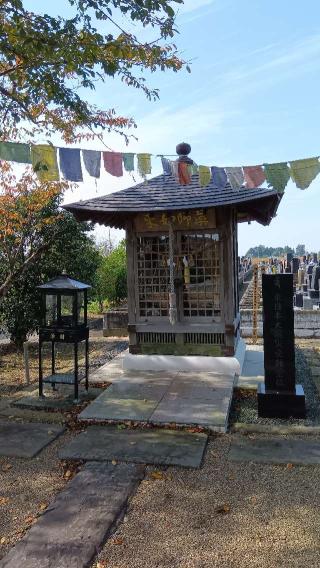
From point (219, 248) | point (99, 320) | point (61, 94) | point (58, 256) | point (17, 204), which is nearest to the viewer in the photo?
point (61, 94)

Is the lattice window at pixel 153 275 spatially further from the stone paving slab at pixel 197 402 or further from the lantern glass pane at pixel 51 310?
the lantern glass pane at pixel 51 310

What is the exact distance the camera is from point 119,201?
8.18m

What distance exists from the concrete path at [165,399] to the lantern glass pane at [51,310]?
1.41 metres

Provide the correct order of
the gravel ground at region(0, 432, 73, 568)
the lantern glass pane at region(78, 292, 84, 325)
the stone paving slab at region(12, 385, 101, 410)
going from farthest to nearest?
the lantern glass pane at region(78, 292, 84, 325)
the stone paving slab at region(12, 385, 101, 410)
the gravel ground at region(0, 432, 73, 568)

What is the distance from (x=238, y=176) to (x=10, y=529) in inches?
192

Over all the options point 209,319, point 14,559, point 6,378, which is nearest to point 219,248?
point 209,319

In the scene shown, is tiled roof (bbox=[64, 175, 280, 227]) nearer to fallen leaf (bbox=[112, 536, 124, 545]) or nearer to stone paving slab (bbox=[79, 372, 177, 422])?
stone paving slab (bbox=[79, 372, 177, 422])

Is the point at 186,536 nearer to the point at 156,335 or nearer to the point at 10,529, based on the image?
the point at 10,529

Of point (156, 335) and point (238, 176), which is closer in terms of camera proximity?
point (238, 176)

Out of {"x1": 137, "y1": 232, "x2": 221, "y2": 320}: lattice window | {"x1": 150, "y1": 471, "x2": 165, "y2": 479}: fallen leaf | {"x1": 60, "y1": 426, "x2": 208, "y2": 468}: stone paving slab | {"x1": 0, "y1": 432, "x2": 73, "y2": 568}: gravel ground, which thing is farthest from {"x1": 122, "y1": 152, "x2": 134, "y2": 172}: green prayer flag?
{"x1": 150, "y1": 471, "x2": 165, "y2": 479}: fallen leaf

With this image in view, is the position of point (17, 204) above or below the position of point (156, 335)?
above

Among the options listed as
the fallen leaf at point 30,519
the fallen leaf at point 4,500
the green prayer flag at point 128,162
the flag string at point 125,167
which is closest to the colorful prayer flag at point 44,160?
the flag string at point 125,167

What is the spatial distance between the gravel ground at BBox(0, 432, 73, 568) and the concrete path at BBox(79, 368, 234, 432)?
3.71 feet

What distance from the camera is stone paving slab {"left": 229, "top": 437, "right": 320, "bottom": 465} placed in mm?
4672
